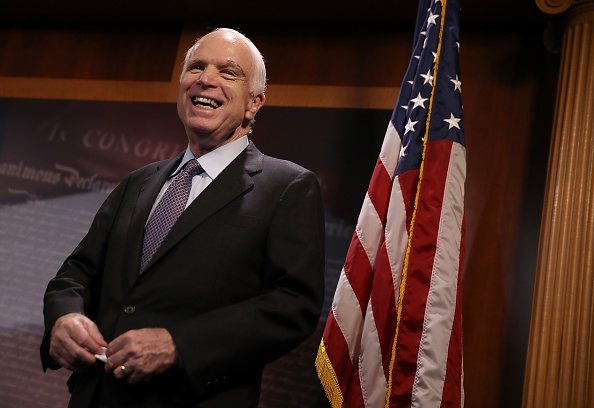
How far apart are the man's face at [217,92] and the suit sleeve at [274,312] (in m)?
0.25

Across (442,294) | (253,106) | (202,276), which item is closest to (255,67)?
(253,106)

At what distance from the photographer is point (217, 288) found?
1.37 m

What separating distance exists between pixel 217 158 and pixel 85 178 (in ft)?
6.18

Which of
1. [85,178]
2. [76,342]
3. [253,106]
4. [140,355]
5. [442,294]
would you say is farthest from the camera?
[85,178]

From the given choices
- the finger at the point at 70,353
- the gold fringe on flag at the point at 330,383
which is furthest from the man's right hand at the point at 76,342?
the gold fringe on flag at the point at 330,383

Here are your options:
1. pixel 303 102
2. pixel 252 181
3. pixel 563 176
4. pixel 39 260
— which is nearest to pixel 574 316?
pixel 563 176

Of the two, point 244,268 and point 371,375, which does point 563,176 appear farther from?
point 244,268

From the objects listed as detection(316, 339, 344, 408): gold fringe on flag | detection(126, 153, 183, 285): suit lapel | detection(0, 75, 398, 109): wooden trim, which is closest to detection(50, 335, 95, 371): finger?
detection(126, 153, 183, 285): suit lapel

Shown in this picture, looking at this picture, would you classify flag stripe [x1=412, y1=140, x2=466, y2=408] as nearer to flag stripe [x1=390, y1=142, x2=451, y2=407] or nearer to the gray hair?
flag stripe [x1=390, y1=142, x2=451, y2=407]

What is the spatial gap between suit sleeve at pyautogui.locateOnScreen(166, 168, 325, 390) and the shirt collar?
18 centimetres

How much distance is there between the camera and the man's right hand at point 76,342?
50.3 inches

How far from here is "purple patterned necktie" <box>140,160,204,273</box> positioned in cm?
144

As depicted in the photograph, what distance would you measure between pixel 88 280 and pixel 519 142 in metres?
1.96

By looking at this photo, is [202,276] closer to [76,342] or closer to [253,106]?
[76,342]
